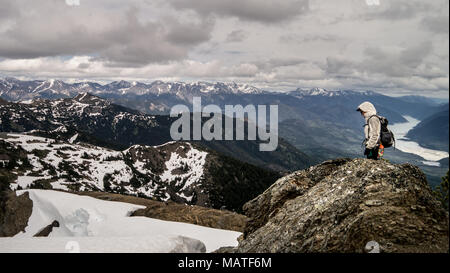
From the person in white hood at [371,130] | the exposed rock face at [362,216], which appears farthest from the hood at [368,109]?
the exposed rock face at [362,216]

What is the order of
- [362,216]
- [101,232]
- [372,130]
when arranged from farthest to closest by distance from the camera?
[101,232] < [372,130] < [362,216]

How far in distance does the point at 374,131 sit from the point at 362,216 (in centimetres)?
464

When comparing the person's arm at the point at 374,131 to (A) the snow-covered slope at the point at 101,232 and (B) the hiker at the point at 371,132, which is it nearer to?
(B) the hiker at the point at 371,132

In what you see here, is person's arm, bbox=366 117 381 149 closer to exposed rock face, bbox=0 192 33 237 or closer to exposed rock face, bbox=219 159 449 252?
exposed rock face, bbox=219 159 449 252

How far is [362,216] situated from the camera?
11891mm

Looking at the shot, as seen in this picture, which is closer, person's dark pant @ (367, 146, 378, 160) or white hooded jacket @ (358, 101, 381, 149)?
white hooded jacket @ (358, 101, 381, 149)

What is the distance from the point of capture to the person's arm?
13.9 m

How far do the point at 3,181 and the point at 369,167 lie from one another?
20313cm

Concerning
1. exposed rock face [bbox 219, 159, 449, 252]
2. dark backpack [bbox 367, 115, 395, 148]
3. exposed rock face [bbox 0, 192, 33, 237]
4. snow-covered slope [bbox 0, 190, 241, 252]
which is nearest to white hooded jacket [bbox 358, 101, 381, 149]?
dark backpack [bbox 367, 115, 395, 148]

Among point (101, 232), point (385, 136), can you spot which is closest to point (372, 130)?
point (385, 136)

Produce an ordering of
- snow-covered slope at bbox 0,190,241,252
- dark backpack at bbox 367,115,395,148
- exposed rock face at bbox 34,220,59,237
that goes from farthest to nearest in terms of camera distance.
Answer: exposed rock face at bbox 34,220,59,237
snow-covered slope at bbox 0,190,241,252
dark backpack at bbox 367,115,395,148

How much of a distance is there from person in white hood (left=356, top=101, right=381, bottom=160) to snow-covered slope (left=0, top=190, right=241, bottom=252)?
14386 mm

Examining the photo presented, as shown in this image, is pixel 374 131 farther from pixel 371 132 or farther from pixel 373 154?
pixel 373 154
